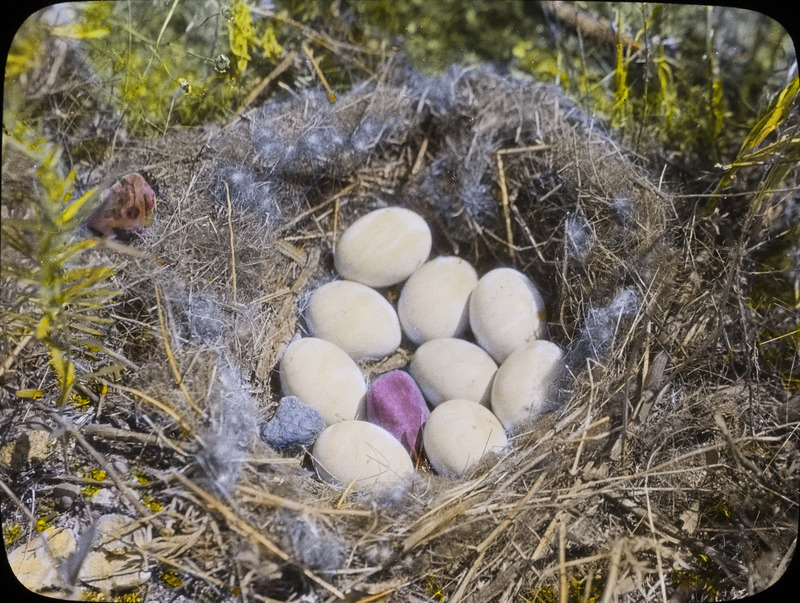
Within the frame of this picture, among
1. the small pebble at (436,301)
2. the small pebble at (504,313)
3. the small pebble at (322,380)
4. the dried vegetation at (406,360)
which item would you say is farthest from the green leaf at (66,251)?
the small pebble at (504,313)

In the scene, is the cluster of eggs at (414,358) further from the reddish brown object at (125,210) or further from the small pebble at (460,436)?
the reddish brown object at (125,210)

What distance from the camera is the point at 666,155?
5.39 feet

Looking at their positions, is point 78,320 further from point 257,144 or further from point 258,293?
point 257,144

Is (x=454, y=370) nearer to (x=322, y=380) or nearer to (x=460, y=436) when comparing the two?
(x=460, y=436)

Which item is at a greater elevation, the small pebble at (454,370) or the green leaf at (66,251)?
the green leaf at (66,251)

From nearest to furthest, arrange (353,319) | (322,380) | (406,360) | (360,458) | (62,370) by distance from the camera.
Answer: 1. (62,370)
2. (360,458)
3. (322,380)
4. (353,319)
5. (406,360)

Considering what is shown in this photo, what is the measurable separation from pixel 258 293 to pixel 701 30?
143cm

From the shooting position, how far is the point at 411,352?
1694 millimetres

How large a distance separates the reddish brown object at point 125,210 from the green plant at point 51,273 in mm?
149

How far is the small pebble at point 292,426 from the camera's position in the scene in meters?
1.39

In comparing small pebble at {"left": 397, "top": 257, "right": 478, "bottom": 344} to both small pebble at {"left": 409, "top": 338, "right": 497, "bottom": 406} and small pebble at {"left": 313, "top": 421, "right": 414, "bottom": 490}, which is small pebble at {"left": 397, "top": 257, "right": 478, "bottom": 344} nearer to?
small pebble at {"left": 409, "top": 338, "right": 497, "bottom": 406}

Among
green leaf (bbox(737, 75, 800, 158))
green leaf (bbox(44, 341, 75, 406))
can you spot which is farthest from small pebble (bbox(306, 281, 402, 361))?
green leaf (bbox(737, 75, 800, 158))

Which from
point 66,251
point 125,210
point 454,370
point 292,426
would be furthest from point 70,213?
point 454,370

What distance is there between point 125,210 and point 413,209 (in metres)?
0.74
